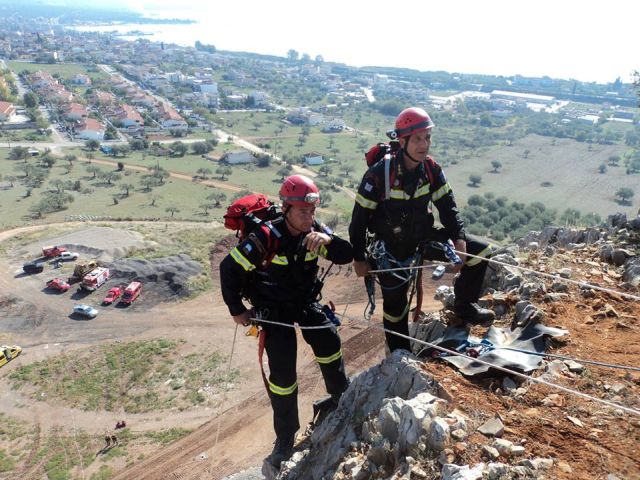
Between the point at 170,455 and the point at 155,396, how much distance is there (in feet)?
11.5

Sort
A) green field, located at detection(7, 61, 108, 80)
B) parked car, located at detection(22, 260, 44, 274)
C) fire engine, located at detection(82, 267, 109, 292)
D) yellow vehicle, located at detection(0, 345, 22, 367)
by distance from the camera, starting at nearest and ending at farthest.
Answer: yellow vehicle, located at detection(0, 345, 22, 367) → fire engine, located at detection(82, 267, 109, 292) → parked car, located at detection(22, 260, 44, 274) → green field, located at detection(7, 61, 108, 80)

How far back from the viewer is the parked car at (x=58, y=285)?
2570 centimetres

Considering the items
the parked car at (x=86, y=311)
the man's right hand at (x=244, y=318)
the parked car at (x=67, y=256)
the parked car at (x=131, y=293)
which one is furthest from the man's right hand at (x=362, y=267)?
the parked car at (x=67, y=256)

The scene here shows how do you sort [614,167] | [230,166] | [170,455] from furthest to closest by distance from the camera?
[614,167], [230,166], [170,455]

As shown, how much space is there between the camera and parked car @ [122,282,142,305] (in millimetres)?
24422

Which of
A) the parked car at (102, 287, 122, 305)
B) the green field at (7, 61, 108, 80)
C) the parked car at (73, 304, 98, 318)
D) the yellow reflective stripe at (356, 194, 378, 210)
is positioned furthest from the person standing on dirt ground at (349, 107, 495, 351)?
the green field at (7, 61, 108, 80)

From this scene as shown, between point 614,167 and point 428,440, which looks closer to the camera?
point 428,440

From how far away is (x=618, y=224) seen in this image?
12398 millimetres

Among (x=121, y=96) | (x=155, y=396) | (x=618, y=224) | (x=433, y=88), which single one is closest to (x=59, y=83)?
(x=121, y=96)

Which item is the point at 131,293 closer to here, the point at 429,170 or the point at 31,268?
the point at 31,268

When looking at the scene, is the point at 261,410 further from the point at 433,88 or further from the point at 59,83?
the point at 433,88

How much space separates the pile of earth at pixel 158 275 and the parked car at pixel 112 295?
2.72 feet

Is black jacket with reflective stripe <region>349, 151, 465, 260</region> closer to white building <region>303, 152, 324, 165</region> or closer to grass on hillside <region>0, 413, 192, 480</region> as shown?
grass on hillside <region>0, 413, 192, 480</region>

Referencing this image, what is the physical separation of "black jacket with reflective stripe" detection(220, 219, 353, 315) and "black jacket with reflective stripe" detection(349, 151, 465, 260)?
45 cm
